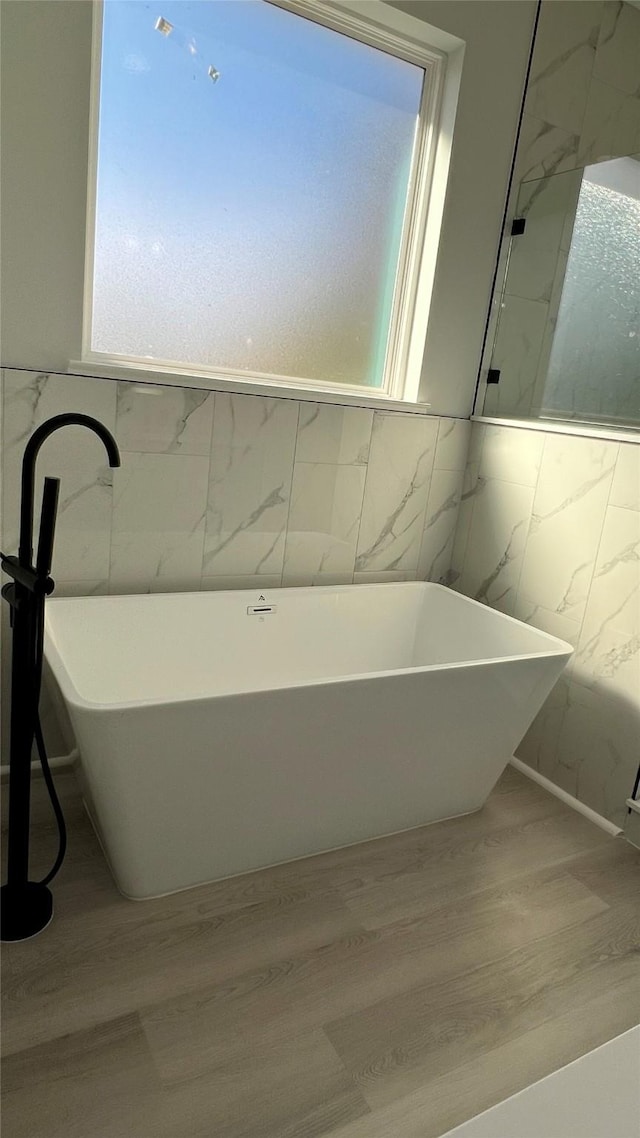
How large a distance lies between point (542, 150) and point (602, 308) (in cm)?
78

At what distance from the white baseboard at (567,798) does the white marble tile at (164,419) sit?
170 cm

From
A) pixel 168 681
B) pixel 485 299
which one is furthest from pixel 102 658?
pixel 485 299

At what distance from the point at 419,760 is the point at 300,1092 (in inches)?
36.1

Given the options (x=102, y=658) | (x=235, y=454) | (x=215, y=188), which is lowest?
(x=102, y=658)

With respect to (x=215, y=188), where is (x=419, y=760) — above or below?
below

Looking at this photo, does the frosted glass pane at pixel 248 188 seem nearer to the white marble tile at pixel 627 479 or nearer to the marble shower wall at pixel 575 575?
the marble shower wall at pixel 575 575

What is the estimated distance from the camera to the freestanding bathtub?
171 centimetres

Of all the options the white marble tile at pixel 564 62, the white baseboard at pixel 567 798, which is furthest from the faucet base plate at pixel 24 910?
the white marble tile at pixel 564 62

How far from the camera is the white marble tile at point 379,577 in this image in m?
2.96

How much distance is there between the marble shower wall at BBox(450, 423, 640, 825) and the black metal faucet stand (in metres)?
1.70

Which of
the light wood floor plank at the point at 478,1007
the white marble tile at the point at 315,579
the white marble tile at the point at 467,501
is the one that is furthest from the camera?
the white marble tile at the point at 467,501

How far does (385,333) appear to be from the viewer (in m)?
2.95

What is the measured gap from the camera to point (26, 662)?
1658 millimetres

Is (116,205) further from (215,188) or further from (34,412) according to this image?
(34,412)
